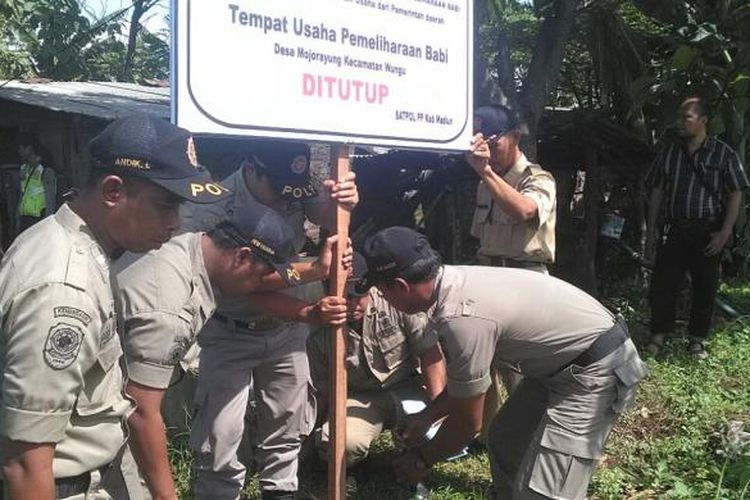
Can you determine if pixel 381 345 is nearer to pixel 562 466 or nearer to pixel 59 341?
pixel 562 466

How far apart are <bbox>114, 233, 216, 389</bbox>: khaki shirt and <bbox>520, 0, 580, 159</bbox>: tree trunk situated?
5038 millimetres

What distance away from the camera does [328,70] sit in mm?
2479

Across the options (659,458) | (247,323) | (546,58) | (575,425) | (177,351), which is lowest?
(659,458)

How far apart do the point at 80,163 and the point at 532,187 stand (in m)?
7.41

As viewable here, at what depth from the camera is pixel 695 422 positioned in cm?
431

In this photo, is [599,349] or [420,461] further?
[420,461]

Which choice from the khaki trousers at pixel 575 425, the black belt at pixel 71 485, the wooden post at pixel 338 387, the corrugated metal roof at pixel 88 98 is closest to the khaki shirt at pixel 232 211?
the wooden post at pixel 338 387

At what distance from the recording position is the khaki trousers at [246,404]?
3203mm

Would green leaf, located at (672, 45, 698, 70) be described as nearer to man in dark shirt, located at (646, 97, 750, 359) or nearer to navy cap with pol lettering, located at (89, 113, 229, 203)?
man in dark shirt, located at (646, 97, 750, 359)

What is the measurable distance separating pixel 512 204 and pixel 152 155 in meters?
2.25

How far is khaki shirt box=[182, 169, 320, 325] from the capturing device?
10.3ft

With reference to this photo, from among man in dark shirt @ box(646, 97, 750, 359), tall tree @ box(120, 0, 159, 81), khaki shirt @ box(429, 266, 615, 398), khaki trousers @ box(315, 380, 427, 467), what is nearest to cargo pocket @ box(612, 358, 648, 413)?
khaki shirt @ box(429, 266, 615, 398)

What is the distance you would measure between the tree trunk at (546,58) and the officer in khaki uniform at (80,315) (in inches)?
210

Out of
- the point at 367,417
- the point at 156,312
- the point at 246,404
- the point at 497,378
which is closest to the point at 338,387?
the point at 156,312
